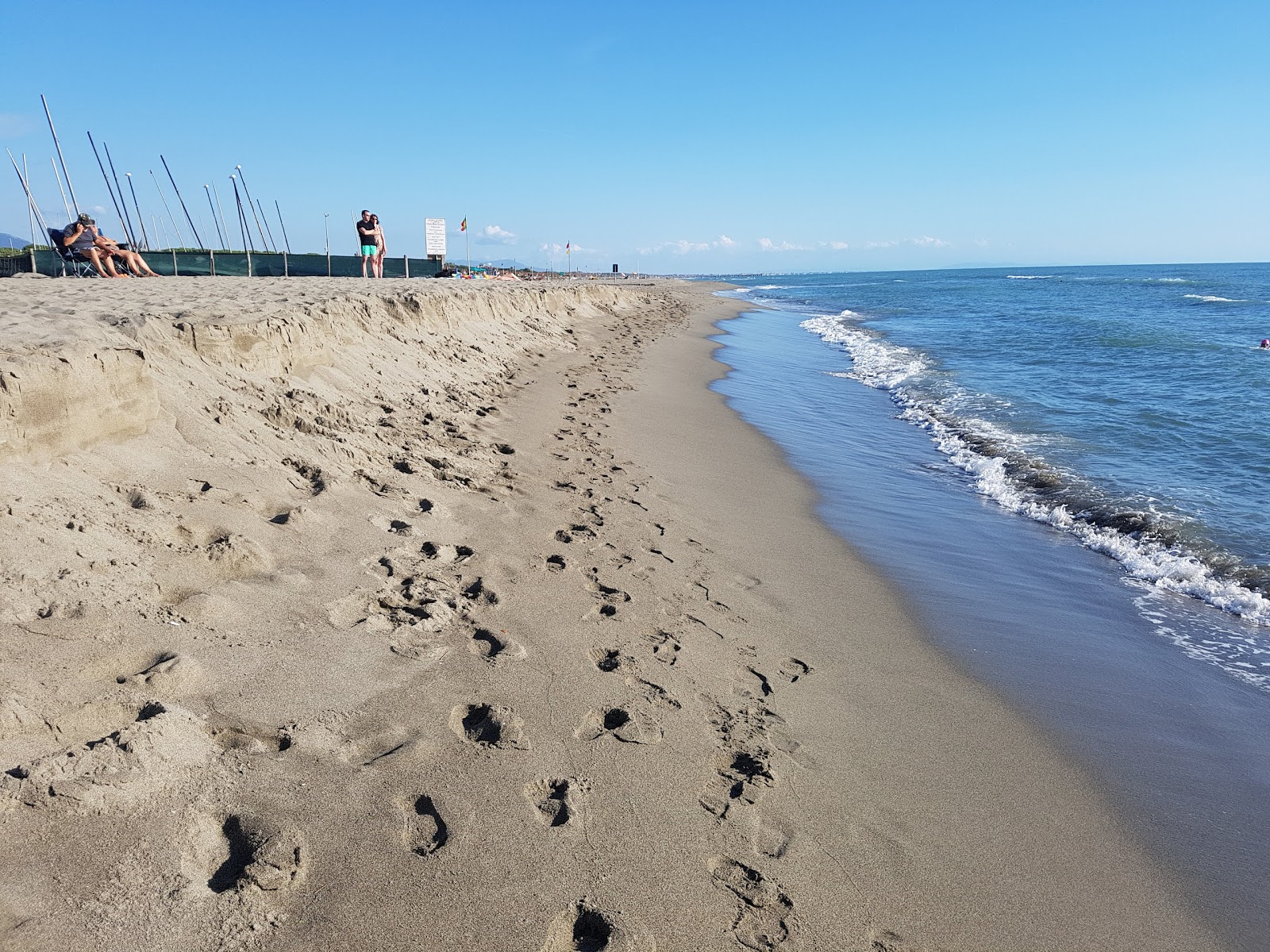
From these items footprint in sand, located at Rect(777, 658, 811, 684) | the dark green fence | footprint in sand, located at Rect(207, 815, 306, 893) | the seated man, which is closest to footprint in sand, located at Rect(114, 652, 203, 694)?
footprint in sand, located at Rect(207, 815, 306, 893)

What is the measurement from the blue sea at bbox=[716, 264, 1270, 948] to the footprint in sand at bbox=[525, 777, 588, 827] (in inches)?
83.3

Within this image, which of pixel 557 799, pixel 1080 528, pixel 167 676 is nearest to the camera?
pixel 557 799

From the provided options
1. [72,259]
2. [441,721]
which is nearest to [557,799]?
[441,721]

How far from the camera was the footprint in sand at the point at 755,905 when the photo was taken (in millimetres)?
2199

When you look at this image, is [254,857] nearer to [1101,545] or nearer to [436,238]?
[1101,545]

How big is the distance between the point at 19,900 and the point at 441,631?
6.03ft

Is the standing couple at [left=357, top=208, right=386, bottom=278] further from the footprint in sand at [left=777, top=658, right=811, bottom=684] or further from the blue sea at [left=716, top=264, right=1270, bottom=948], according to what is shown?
the footprint in sand at [left=777, top=658, right=811, bottom=684]

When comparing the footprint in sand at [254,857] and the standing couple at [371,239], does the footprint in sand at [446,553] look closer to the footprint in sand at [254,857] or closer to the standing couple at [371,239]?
the footprint in sand at [254,857]

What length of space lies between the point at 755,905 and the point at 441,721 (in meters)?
1.36

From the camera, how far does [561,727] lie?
303cm

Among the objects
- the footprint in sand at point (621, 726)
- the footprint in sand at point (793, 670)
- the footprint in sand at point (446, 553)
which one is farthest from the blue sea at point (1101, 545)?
the footprint in sand at point (446, 553)

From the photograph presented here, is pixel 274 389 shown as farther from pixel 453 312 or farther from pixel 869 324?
pixel 869 324

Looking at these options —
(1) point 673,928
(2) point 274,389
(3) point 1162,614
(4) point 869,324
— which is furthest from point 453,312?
(4) point 869,324

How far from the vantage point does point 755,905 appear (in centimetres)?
230
